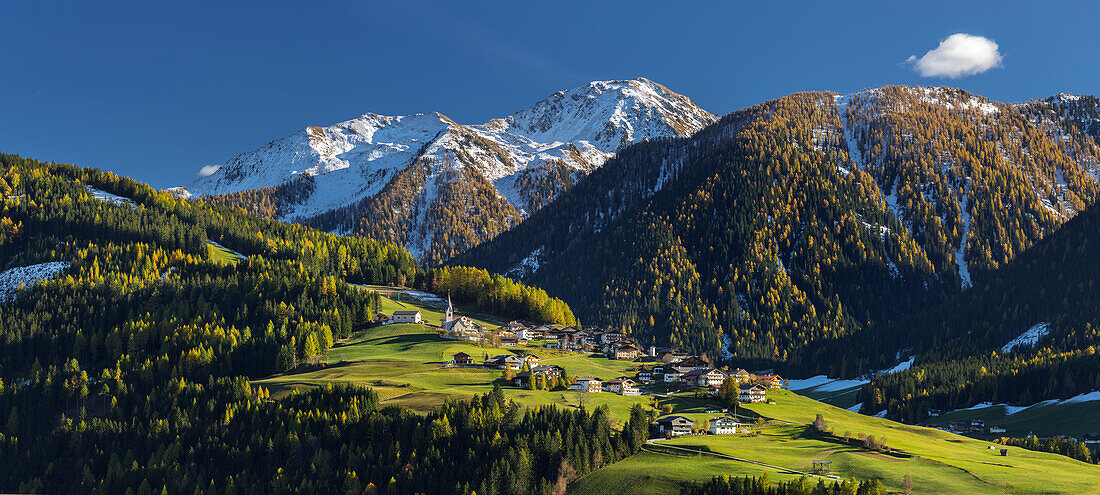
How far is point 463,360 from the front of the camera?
163125mm

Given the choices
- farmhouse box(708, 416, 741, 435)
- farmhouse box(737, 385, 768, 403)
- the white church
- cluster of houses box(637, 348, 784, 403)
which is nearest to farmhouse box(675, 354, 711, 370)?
cluster of houses box(637, 348, 784, 403)

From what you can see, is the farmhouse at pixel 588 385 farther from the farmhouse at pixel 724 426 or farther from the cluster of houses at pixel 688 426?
the farmhouse at pixel 724 426

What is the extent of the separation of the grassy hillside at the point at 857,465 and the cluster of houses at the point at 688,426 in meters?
3.56

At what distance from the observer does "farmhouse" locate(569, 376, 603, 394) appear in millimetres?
154000

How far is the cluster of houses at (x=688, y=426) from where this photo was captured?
421 feet

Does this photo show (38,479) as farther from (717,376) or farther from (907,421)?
(907,421)

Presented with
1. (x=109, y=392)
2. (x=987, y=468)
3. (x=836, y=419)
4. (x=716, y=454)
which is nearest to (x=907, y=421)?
(x=836, y=419)

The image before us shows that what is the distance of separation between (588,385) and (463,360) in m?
24.4

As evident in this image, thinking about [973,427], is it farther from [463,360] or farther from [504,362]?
[463,360]

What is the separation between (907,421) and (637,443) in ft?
336

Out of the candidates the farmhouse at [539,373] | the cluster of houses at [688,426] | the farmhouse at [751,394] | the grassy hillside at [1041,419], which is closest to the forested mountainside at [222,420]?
the cluster of houses at [688,426]

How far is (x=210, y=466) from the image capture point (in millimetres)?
129250

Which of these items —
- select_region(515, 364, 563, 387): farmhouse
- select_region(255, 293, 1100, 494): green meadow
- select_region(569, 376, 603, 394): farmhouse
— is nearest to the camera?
select_region(255, 293, 1100, 494): green meadow

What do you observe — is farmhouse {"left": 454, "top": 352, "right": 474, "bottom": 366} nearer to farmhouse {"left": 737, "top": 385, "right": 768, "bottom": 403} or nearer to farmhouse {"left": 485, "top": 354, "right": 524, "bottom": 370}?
farmhouse {"left": 485, "top": 354, "right": 524, "bottom": 370}
